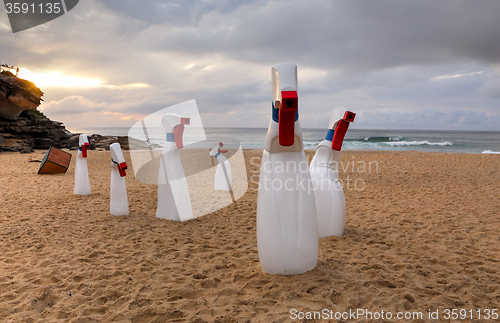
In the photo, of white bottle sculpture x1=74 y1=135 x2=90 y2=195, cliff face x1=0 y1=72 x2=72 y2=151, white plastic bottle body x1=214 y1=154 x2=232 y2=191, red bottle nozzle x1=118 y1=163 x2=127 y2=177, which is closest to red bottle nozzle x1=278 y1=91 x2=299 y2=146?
red bottle nozzle x1=118 y1=163 x2=127 y2=177

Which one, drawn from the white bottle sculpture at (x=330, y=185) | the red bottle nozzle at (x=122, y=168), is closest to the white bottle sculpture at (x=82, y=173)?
the red bottle nozzle at (x=122, y=168)

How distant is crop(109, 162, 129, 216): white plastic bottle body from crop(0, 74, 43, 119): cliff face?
58.4 ft

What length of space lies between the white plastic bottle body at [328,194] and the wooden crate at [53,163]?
917cm

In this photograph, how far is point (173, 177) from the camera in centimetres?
464

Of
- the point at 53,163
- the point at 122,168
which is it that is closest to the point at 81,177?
the point at 122,168

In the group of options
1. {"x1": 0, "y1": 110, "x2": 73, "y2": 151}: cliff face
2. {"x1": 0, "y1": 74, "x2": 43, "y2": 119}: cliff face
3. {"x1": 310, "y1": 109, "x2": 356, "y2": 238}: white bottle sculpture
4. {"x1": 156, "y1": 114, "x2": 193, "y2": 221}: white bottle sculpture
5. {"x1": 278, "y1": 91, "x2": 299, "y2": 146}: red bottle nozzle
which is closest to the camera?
{"x1": 278, "y1": 91, "x2": 299, "y2": 146}: red bottle nozzle

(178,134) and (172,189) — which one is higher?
(178,134)

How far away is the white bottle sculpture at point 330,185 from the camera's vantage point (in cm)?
387

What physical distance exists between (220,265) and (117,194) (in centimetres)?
279

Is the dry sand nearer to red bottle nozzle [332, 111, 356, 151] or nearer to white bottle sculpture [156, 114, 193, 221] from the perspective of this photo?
white bottle sculpture [156, 114, 193, 221]

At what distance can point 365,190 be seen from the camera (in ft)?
24.2

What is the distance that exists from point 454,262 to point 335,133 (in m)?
2.02

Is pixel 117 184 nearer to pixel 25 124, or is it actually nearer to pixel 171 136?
pixel 171 136

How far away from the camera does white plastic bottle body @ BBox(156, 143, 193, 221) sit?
15.2 feet
